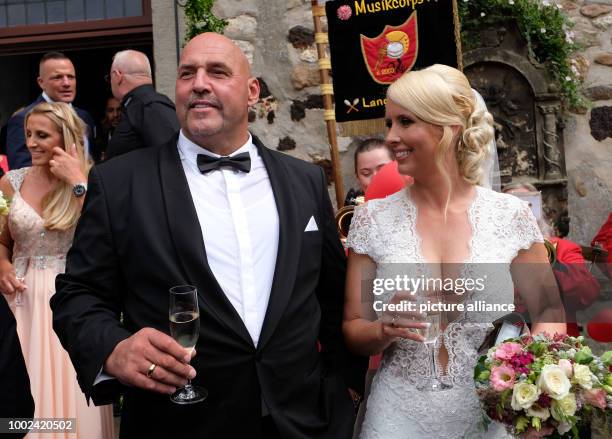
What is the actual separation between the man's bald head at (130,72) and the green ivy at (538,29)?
267 cm

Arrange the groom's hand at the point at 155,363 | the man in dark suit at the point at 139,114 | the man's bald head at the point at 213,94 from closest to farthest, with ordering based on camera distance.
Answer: the groom's hand at the point at 155,363 < the man's bald head at the point at 213,94 < the man in dark suit at the point at 139,114

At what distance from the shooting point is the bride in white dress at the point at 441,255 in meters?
2.69

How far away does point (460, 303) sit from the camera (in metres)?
2.72

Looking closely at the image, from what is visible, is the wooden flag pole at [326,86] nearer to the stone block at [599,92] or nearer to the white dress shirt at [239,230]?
the stone block at [599,92]

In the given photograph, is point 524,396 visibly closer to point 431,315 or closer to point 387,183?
point 431,315

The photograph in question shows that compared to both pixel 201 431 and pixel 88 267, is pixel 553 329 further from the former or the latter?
pixel 88 267

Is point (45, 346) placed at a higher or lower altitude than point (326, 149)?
lower

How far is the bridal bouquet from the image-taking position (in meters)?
2.32

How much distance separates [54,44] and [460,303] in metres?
5.93

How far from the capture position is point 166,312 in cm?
242

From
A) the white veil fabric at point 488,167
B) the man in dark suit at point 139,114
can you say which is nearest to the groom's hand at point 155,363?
the white veil fabric at point 488,167

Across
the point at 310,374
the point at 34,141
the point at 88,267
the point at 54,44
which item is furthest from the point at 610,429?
the point at 54,44

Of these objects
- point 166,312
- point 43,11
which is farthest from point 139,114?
point 43,11

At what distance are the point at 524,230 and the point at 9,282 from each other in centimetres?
322
